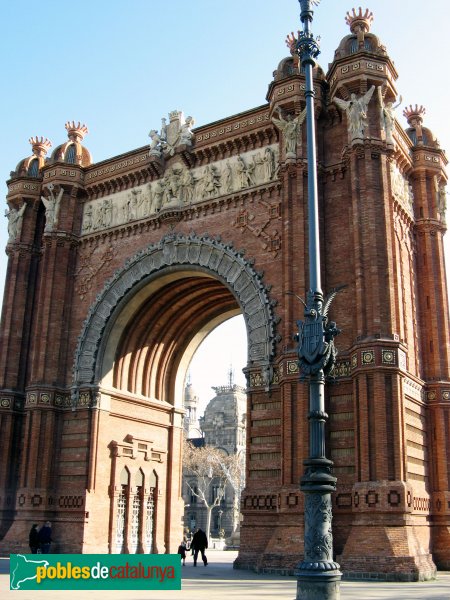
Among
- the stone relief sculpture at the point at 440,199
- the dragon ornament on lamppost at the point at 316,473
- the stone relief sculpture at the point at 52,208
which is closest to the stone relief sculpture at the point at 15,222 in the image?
the stone relief sculpture at the point at 52,208

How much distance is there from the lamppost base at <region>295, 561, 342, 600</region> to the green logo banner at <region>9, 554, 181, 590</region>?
3010mm

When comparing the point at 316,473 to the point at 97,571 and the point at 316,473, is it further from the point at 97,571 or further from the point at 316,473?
the point at 97,571

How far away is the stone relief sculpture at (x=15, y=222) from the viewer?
104ft

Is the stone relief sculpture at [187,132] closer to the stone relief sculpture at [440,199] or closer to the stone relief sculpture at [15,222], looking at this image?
the stone relief sculpture at [15,222]

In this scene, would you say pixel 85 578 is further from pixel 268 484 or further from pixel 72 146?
pixel 72 146

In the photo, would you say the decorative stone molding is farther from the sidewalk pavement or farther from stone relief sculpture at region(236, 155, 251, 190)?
the sidewalk pavement

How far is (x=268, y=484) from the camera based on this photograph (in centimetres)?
2214

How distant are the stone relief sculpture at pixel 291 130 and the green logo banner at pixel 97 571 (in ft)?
50.0

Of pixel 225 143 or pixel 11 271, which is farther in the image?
pixel 11 271

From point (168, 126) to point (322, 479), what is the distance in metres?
21.0

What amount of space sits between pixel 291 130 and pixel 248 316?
6.72 metres

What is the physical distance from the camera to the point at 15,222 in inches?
1250

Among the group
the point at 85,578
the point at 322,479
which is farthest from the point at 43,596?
the point at 322,479

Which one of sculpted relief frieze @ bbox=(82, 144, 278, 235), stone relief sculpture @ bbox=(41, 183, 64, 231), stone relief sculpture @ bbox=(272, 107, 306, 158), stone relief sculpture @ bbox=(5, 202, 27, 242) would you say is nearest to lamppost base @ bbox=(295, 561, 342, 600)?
stone relief sculpture @ bbox=(272, 107, 306, 158)
